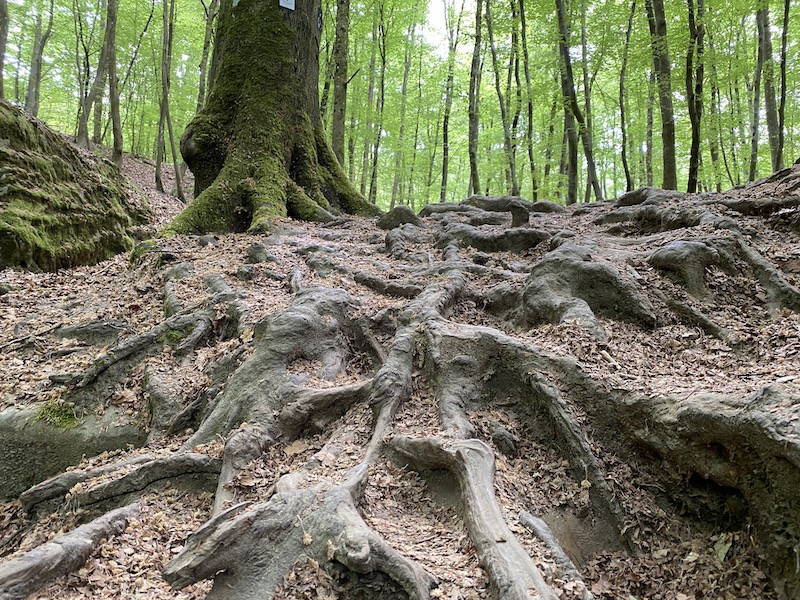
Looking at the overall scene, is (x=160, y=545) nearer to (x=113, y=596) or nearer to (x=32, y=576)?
(x=113, y=596)

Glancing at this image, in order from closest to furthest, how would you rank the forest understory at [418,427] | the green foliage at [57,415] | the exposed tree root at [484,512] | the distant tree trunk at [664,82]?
the exposed tree root at [484,512] → the forest understory at [418,427] → the green foliage at [57,415] → the distant tree trunk at [664,82]

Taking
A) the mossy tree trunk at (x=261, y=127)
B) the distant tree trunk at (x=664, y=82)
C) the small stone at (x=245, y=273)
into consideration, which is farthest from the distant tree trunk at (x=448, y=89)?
the small stone at (x=245, y=273)

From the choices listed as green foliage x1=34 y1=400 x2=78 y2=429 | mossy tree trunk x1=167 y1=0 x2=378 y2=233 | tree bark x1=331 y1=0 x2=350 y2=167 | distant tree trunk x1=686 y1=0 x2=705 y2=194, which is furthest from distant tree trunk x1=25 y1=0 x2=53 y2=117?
distant tree trunk x1=686 y1=0 x2=705 y2=194

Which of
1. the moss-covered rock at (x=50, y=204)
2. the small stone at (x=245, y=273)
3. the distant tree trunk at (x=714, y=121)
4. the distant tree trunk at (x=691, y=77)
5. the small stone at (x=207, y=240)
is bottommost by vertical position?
the small stone at (x=245, y=273)

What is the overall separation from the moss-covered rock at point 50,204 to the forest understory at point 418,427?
2.46m

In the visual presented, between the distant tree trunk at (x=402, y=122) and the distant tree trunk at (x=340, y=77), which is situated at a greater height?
the distant tree trunk at (x=402, y=122)

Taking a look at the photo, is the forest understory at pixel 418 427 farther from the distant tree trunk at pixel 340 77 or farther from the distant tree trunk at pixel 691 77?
the distant tree trunk at pixel 340 77

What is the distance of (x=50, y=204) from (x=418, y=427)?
8.68 meters

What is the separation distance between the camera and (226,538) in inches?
93.7

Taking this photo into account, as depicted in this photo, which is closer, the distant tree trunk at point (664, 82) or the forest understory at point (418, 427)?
the forest understory at point (418, 427)

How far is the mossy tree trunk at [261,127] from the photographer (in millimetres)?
8102

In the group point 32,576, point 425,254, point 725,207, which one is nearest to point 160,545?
point 32,576

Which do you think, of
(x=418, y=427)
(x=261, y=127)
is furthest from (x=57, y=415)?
(x=261, y=127)

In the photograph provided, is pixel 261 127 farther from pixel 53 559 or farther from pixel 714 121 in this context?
pixel 714 121
